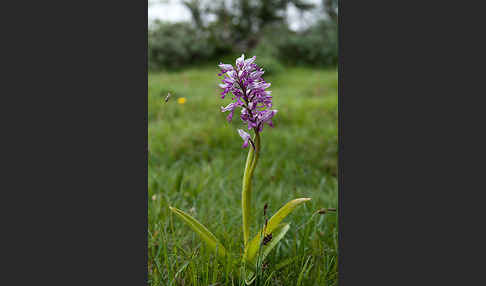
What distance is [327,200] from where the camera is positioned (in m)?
2.41

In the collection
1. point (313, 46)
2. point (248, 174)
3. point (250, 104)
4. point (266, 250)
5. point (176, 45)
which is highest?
point (313, 46)

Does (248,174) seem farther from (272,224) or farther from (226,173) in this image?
(226,173)

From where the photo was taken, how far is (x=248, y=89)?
129 cm

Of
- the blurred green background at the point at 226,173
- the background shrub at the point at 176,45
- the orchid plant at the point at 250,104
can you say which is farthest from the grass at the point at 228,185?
the background shrub at the point at 176,45

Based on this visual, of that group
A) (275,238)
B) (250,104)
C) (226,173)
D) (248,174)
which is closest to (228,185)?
(226,173)

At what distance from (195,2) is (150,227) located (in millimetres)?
8946

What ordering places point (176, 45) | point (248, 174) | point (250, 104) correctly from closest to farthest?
1. point (250, 104)
2. point (248, 174)
3. point (176, 45)

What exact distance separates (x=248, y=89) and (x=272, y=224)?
59 cm

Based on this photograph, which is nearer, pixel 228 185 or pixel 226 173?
pixel 228 185

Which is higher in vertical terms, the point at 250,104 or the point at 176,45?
the point at 176,45

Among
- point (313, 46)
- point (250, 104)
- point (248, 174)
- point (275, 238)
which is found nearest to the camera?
point (250, 104)

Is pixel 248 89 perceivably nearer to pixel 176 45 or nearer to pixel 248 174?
pixel 248 174

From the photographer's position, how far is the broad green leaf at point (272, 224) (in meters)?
1.37

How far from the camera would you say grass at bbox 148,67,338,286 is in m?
1.58
